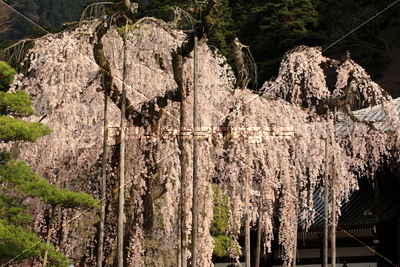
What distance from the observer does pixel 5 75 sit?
4.66 meters

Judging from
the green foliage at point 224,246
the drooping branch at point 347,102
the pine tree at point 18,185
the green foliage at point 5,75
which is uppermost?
the drooping branch at point 347,102

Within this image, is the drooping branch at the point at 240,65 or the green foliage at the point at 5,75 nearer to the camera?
the green foliage at the point at 5,75

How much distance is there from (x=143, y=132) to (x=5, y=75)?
1.66 metres

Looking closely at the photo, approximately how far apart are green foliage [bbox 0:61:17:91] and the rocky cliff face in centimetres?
40

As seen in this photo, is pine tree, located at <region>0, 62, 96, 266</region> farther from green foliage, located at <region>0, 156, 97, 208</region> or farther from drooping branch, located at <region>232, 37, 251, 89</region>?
drooping branch, located at <region>232, 37, 251, 89</region>

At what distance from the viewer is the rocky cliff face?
5.49 metres

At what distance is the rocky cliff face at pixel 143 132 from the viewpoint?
5.49 m

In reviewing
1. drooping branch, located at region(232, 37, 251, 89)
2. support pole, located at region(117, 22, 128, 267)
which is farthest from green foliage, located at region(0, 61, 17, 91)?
drooping branch, located at region(232, 37, 251, 89)

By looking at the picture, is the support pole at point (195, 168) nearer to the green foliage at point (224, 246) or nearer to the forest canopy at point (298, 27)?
the forest canopy at point (298, 27)

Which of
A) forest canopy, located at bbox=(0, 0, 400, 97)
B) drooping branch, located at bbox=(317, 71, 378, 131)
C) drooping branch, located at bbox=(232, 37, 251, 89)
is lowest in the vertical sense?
drooping branch, located at bbox=(317, 71, 378, 131)

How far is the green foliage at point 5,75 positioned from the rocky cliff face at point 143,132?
0.40m

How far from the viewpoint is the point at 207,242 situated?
18.5ft

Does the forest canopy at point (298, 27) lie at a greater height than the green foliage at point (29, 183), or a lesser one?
greater

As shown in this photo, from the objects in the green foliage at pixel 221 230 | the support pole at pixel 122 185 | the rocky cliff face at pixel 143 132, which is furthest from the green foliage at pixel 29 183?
the green foliage at pixel 221 230
